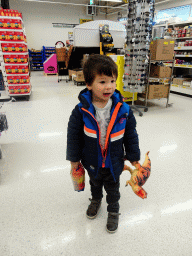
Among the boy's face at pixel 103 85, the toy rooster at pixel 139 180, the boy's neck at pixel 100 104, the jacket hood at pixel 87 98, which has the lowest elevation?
the toy rooster at pixel 139 180

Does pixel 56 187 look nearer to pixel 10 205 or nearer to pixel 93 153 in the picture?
pixel 10 205

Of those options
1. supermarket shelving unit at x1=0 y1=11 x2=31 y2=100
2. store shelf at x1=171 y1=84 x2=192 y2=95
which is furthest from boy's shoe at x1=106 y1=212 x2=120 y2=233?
store shelf at x1=171 y1=84 x2=192 y2=95

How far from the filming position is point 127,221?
4.29ft

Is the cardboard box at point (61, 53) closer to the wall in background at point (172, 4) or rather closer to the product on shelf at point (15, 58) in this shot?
the product on shelf at point (15, 58)

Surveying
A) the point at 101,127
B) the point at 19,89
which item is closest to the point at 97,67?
the point at 101,127

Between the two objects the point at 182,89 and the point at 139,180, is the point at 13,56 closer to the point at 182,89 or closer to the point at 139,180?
the point at 139,180

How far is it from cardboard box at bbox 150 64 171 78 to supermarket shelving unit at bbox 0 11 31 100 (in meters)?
2.96

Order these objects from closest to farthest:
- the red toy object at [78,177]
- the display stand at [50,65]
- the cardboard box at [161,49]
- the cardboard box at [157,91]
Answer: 1. the red toy object at [78,177]
2. the cardboard box at [161,49]
3. the cardboard box at [157,91]
4. the display stand at [50,65]

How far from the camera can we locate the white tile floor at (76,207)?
1.14 m

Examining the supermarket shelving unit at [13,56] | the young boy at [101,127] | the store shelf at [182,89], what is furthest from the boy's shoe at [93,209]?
the store shelf at [182,89]

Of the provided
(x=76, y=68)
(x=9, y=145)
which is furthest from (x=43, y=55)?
(x=9, y=145)

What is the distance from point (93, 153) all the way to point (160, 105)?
374 centimetres

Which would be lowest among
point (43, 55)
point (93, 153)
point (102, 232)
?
point (102, 232)

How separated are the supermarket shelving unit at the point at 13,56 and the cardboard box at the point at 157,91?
2.91 metres
